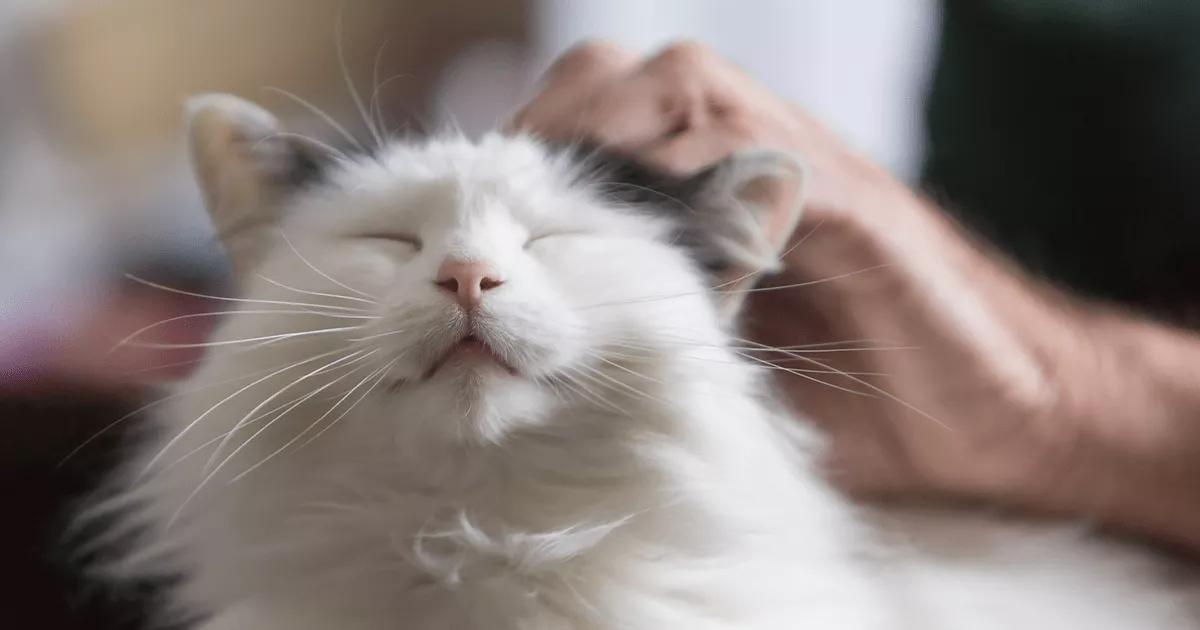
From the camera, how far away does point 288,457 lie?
0.54 m

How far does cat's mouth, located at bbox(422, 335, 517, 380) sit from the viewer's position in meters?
0.48

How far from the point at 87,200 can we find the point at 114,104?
92mm

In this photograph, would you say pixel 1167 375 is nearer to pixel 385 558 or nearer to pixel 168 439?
pixel 385 558

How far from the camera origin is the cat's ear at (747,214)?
62 centimetres

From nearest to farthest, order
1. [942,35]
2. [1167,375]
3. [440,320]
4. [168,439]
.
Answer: [440,320]
[168,439]
[1167,375]
[942,35]

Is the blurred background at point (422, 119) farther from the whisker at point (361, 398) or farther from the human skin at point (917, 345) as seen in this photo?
the whisker at point (361, 398)

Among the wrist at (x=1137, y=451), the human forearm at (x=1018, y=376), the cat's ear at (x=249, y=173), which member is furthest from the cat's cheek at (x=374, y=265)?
the wrist at (x=1137, y=451)

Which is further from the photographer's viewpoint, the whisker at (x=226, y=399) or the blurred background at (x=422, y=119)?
the blurred background at (x=422, y=119)

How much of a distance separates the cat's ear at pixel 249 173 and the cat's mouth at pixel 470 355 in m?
0.23

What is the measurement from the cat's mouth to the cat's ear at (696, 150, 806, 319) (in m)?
0.21

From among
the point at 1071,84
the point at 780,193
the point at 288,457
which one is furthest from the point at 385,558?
the point at 1071,84

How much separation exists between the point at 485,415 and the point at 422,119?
0.39 meters

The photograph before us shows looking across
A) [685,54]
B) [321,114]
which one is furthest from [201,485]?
[685,54]

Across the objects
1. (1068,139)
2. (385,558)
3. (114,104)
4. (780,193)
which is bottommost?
(385,558)
